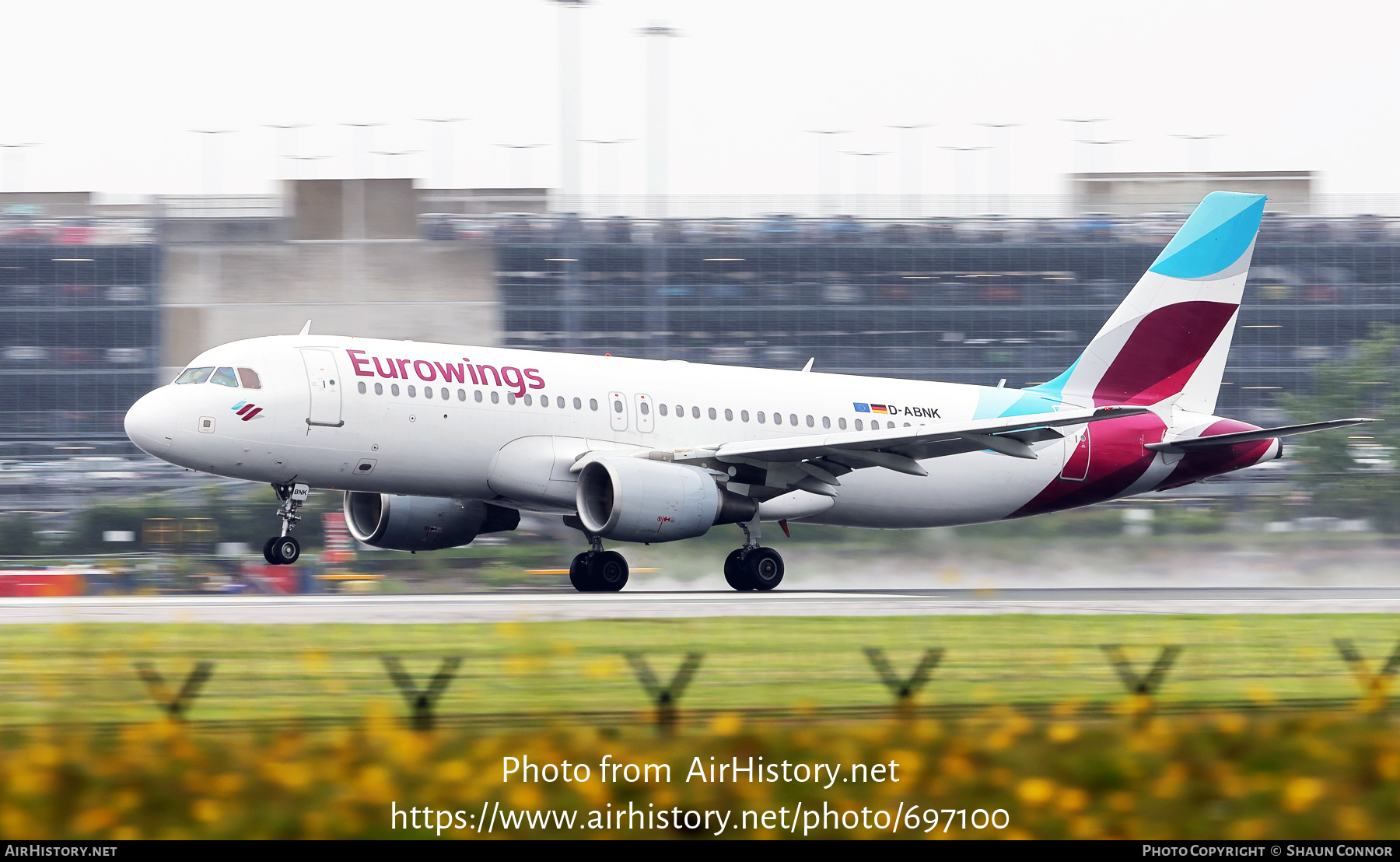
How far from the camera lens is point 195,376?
78.9 ft

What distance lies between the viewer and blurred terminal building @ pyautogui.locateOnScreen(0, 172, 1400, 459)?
70.8m

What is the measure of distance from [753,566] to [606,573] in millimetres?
2641

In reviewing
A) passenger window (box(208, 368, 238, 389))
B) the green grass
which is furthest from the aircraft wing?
the green grass

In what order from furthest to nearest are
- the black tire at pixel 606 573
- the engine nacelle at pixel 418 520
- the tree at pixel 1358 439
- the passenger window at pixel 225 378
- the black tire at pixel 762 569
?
1. the tree at pixel 1358 439
2. the engine nacelle at pixel 418 520
3. the black tire at pixel 762 569
4. the black tire at pixel 606 573
5. the passenger window at pixel 225 378

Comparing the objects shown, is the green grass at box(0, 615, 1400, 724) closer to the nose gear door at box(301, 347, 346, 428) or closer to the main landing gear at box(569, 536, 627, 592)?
the nose gear door at box(301, 347, 346, 428)

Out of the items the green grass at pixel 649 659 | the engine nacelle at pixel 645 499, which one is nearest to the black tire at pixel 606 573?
the engine nacelle at pixel 645 499

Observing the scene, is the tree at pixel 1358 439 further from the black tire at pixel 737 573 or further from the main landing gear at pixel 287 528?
the main landing gear at pixel 287 528

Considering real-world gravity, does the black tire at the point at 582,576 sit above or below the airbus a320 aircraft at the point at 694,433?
below

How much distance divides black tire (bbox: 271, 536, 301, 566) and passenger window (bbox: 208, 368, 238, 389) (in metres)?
2.64

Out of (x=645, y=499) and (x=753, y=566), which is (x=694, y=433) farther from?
(x=645, y=499)

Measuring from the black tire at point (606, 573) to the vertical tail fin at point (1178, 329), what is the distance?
9991 millimetres

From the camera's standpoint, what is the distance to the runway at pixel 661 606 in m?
18.1

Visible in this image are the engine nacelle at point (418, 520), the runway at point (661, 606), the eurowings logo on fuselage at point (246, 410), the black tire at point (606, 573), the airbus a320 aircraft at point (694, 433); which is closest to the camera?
the runway at point (661, 606)

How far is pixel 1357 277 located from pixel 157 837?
82251 millimetres
